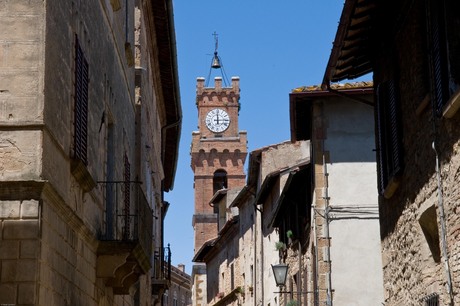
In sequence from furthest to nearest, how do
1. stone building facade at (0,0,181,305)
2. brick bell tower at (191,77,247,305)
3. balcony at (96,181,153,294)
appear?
brick bell tower at (191,77,247,305) → balcony at (96,181,153,294) → stone building facade at (0,0,181,305)

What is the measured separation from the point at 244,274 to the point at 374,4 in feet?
102

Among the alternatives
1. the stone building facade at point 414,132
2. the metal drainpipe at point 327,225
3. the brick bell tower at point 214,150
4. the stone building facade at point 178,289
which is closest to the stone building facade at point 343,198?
the metal drainpipe at point 327,225

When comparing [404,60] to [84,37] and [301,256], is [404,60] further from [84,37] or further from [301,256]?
[301,256]

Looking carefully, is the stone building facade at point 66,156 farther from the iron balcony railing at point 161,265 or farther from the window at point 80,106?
the iron balcony railing at point 161,265

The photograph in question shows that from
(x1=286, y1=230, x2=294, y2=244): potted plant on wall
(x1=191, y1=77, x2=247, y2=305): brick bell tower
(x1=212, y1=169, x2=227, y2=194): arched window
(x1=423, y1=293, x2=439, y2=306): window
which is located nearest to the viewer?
(x1=423, y1=293, x2=439, y2=306): window

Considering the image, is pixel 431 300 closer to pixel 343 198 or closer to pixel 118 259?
pixel 118 259

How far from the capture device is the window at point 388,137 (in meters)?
14.4

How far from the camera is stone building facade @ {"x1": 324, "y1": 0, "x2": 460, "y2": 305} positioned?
11352mm

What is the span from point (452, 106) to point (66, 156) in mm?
4163

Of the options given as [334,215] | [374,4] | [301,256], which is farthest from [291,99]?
[374,4]

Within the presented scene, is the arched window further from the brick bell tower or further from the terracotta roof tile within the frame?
the terracotta roof tile

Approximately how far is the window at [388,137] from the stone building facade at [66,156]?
366 cm

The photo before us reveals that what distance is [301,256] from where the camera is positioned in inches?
1061

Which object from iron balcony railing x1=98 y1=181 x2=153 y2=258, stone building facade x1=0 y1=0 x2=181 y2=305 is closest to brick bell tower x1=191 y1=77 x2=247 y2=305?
iron balcony railing x1=98 y1=181 x2=153 y2=258
